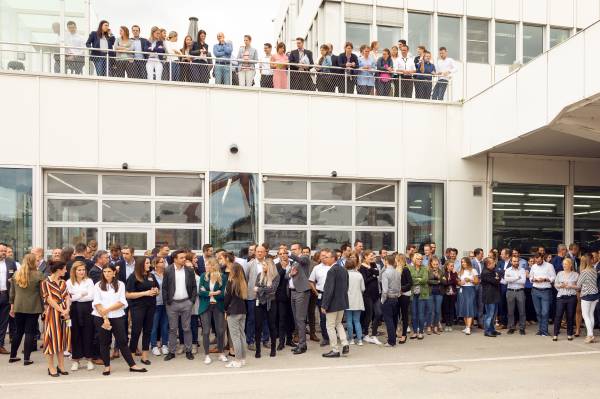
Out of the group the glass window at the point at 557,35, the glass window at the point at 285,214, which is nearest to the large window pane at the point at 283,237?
the glass window at the point at 285,214

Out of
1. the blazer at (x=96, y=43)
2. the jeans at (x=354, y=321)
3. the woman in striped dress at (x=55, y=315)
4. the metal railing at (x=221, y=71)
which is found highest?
the blazer at (x=96, y=43)

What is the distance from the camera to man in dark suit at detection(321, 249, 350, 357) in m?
10.1

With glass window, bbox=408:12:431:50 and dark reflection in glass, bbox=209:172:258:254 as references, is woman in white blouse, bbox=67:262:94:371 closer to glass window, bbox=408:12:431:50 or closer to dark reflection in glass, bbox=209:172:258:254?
dark reflection in glass, bbox=209:172:258:254

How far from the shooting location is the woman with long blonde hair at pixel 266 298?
10.1 metres

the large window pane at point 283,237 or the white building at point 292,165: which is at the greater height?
the white building at point 292,165

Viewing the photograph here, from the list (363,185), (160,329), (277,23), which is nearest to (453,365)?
(160,329)

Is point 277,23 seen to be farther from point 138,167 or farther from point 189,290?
point 189,290

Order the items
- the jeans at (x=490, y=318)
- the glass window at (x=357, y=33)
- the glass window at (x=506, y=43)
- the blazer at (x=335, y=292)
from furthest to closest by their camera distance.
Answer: the glass window at (x=506, y=43)
the glass window at (x=357, y=33)
the jeans at (x=490, y=318)
the blazer at (x=335, y=292)

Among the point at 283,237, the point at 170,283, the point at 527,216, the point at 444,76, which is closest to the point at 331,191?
the point at 283,237

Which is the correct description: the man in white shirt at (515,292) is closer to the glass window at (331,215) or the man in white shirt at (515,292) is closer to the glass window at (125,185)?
the glass window at (331,215)

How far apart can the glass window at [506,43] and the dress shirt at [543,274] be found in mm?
9899

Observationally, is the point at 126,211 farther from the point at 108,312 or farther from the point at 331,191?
the point at 108,312

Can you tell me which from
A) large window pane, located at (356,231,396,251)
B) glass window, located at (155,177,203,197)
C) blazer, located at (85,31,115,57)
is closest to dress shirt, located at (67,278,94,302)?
glass window, located at (155,177,203,197)

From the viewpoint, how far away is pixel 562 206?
1739cm
